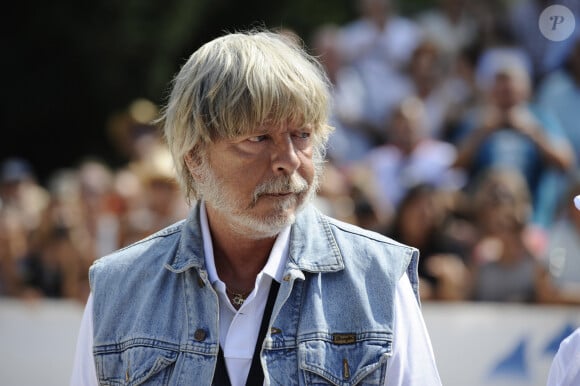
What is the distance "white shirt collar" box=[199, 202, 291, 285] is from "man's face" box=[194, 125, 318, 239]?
0.06 meters

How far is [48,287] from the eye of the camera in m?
6.87

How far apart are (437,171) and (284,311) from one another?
4.14 m

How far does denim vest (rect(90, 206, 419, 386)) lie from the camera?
261cm

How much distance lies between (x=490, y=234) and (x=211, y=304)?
3.44m

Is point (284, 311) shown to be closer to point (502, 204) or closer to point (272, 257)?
point (272, 257)

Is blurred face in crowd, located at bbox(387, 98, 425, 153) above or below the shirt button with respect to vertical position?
above

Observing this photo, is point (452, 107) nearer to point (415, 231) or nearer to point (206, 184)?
point (415, 231)

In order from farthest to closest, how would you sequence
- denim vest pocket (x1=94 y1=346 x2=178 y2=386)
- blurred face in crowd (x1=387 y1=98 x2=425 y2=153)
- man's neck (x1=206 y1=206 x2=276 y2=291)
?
blurred face in crowd (x1=387 y1=98 x2=425 y2=153) < man's neck (x1=206 y1=206 x2=276 y2=291) < denim vest pocket (x1=94 y1=346 x2=178 y2=386)

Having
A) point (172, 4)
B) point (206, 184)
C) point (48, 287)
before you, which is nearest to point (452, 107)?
point (48, 287)

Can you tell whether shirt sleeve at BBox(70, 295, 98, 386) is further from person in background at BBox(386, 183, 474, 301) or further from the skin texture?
person in background at BBox(386, 183, 474, 301)

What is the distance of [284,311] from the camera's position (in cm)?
267

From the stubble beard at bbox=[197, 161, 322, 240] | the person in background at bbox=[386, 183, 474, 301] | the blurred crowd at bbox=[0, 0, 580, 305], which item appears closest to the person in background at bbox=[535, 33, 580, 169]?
the blurred crowd at bbox=[0, 0, 580, 305]

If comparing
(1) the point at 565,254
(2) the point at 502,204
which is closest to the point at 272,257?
(2) the point at 502,204

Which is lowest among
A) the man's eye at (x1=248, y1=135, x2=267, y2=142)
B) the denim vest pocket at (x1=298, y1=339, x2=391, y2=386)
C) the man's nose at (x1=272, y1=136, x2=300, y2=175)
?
the denim vest pocket at (x1=298, y1=339, x2=391, y2=386)
